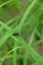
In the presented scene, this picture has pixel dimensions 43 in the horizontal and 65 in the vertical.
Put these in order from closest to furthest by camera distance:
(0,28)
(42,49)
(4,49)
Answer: (0,28), (4,49), (42,49)

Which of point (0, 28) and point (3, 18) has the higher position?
point (3, 18)

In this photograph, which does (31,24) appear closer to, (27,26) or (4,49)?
(27,26)

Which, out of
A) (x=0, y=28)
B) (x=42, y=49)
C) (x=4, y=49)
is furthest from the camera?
(x=42, y=49)

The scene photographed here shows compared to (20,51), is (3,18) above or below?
above

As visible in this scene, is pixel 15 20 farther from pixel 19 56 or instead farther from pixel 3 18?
pixel 19 56

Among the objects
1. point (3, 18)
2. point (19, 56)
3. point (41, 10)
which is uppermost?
point (3, 18)

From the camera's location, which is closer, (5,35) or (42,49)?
(5,35)

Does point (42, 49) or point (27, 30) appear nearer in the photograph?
point (27, 30)

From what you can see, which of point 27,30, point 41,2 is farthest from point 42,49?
point 41,2

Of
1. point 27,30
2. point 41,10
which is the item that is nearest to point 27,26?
point 27,30
